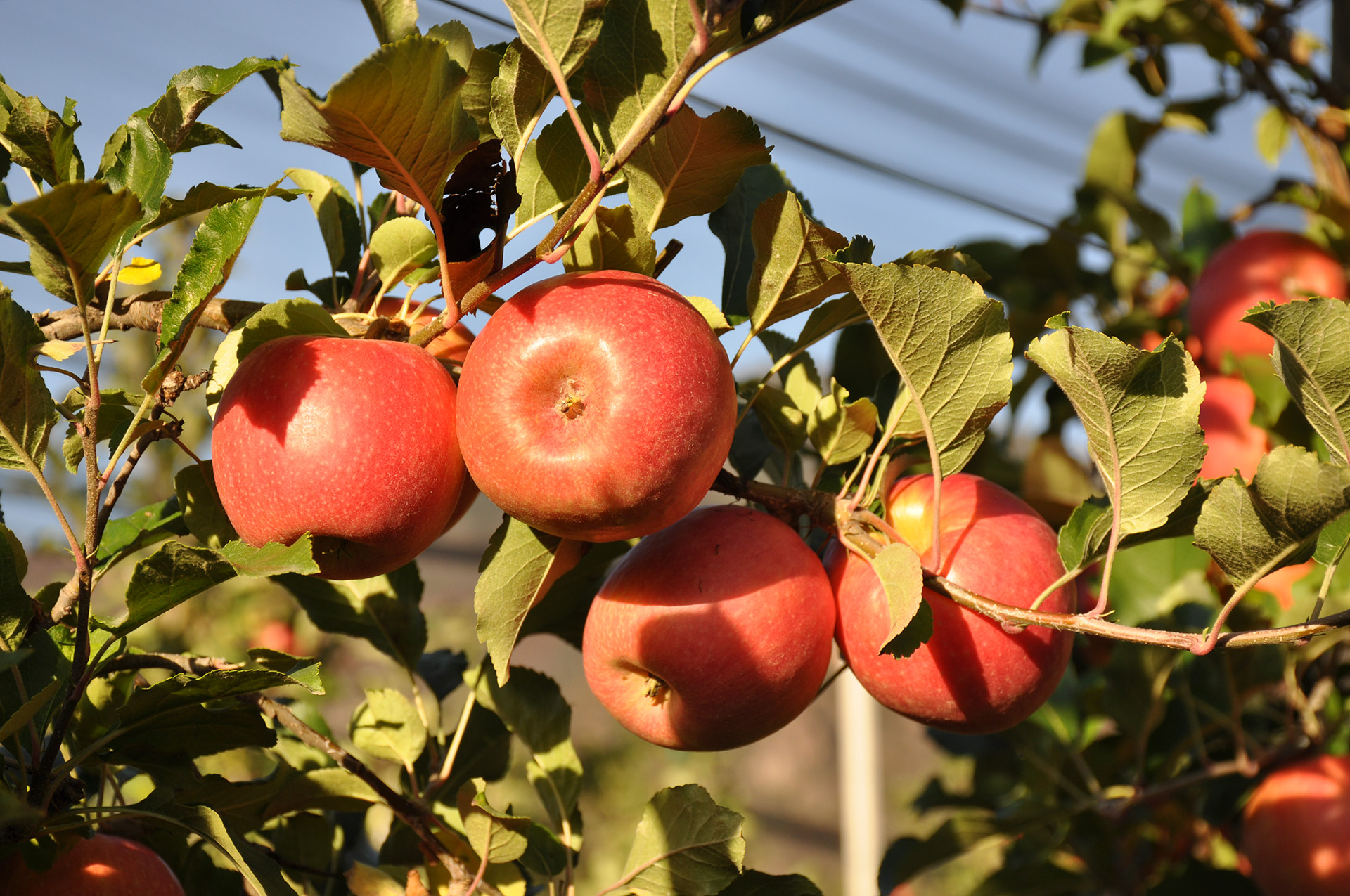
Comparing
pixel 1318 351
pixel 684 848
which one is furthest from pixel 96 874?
pixel 1318 351

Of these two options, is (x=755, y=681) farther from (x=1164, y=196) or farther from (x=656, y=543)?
(x=1164, y=196)

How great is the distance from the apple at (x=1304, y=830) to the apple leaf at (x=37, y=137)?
3.93 ft

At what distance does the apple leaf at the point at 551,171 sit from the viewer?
20.6 inches

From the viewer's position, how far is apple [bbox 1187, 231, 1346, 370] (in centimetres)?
118

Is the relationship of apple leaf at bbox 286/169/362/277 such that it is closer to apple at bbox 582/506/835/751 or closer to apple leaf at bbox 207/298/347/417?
apple leaf at bbox 207/298/347/417

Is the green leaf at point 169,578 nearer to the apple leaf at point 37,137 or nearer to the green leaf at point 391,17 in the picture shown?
the apple leaf at point 37,137

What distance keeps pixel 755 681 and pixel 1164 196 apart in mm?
5406

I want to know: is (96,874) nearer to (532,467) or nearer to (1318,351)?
(532,467)

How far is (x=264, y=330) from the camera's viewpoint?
0.52 m


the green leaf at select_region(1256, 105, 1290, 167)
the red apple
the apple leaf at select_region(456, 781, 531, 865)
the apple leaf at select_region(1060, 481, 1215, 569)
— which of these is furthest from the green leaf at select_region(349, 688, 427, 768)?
the green leaf at select_region(1256, 105, 1290, 167)

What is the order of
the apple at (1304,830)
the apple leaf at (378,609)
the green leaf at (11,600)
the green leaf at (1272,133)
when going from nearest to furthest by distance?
the green leaf at (11,600) → the apple leaf at (378,609) → the apple at (1304,830) → the green leaf at (1272,133)

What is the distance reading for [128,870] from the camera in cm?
51

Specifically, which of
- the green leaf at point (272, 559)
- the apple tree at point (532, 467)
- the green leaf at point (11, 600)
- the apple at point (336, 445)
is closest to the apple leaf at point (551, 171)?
the apple tree at point (532, 467)

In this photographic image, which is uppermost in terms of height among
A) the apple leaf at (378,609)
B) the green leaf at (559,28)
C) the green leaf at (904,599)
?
the green leaf at (559,28)
